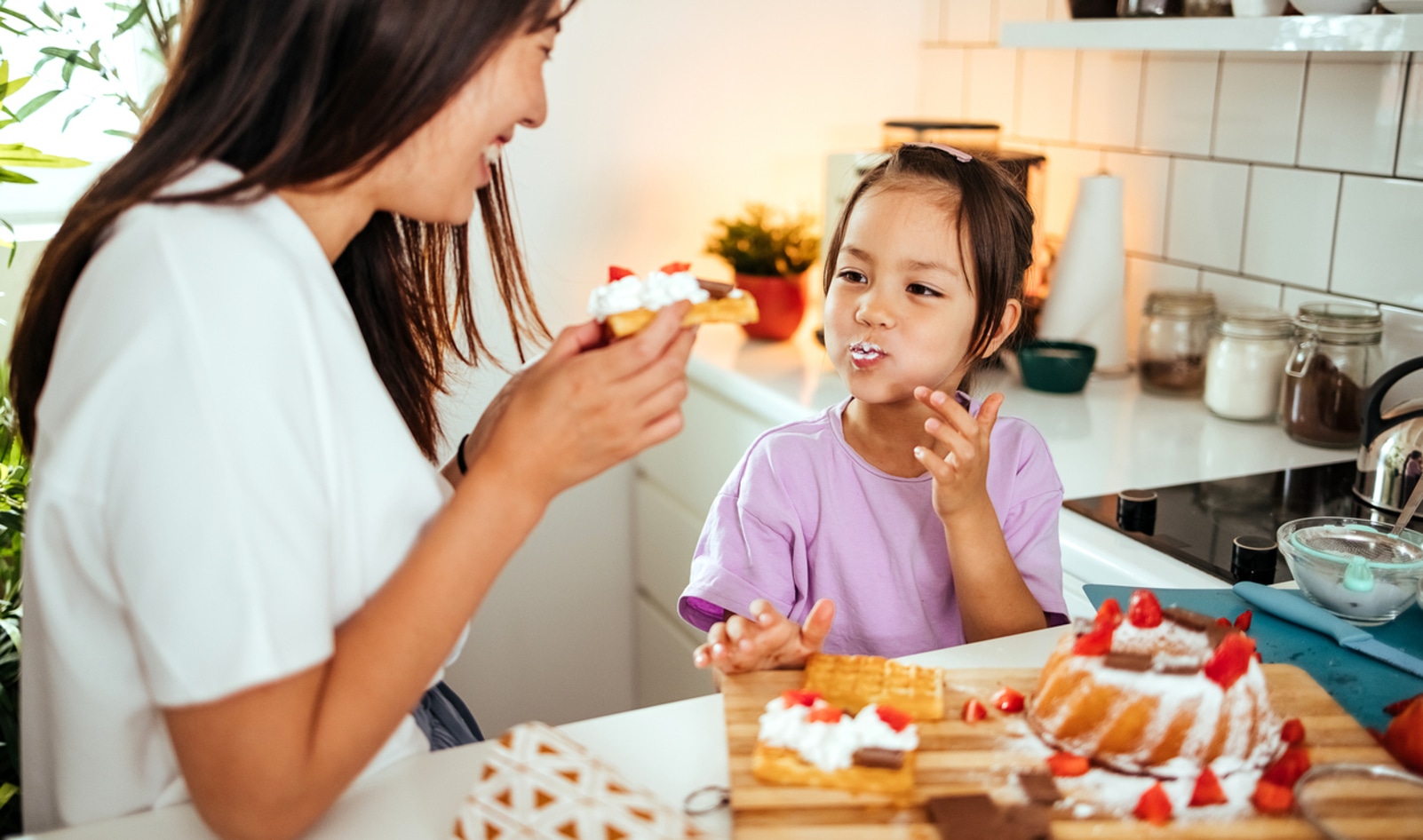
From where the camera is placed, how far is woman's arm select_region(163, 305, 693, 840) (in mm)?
716

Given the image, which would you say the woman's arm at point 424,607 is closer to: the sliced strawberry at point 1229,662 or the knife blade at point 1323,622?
the sliced strawberry at point 1229,662

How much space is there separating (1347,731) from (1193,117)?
1.36 m

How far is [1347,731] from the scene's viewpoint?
86cm

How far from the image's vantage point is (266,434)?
28.1 inches

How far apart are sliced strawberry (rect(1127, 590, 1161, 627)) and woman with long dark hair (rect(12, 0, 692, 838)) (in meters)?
0.38

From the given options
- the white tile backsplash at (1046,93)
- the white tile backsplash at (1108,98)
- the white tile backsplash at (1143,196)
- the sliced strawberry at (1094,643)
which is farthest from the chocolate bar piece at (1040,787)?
the white tile backsplash at (1046,93)

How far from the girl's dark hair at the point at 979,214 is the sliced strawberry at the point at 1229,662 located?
53cm

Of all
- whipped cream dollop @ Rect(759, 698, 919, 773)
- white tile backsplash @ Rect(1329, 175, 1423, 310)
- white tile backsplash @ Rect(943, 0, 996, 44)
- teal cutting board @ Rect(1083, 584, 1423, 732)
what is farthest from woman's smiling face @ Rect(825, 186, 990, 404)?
white tile backsplash @ Rect(943, 0, 996, 44)

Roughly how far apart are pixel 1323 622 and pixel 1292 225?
3.07 ft

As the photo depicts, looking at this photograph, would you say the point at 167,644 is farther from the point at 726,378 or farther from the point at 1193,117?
the point at 1193,117

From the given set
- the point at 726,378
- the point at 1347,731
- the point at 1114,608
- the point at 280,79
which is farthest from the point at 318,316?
the point at 726,378

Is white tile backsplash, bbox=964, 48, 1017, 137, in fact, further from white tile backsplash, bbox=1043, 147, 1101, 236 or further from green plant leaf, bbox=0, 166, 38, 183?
green plant leaf, bbox=0, 166, 38, 183

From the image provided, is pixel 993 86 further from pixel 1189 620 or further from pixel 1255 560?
pixel 1189 620

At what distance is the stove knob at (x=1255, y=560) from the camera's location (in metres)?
1.24
